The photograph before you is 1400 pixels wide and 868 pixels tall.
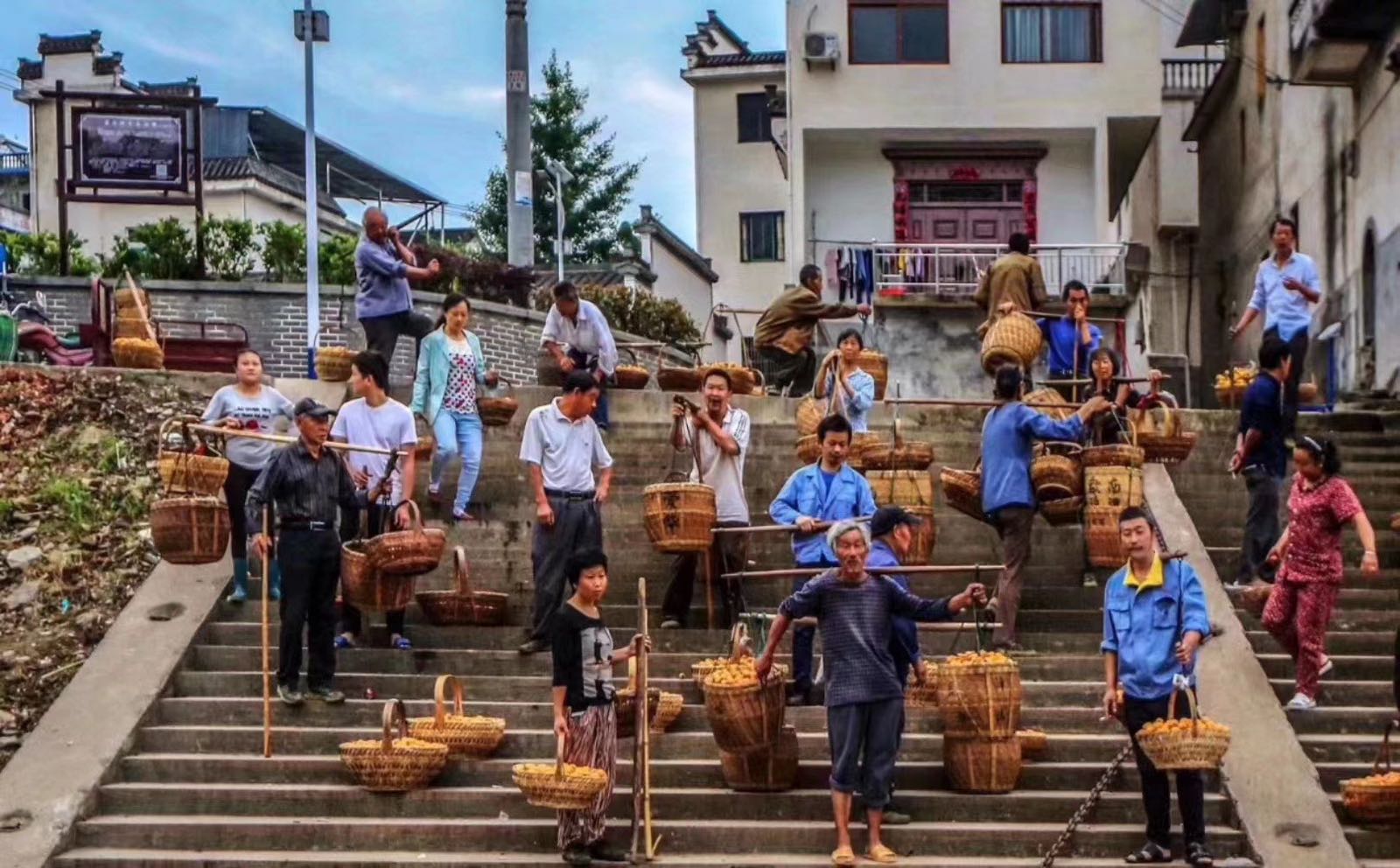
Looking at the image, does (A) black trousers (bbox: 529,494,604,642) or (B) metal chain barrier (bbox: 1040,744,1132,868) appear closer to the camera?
(B) metal chain barrier (bbox: 1040,744,1132,868)

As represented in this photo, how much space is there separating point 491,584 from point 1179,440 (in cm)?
498

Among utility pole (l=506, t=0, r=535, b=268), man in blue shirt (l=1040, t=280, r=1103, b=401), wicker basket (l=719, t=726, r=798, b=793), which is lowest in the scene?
wicker basket (l=719, t=726, r=798, b=793)

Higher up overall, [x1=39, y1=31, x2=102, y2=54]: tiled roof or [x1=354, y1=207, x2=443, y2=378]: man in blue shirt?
[x1=39, y1=31, x2=102, y2=54]: tiled roof

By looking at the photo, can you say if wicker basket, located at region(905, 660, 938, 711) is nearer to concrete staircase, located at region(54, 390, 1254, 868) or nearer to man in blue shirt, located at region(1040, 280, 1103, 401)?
concrete staircase, located at region(54, 390, 1254, 868)

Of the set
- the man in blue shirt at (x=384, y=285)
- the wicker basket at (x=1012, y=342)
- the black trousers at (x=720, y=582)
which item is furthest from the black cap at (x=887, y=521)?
the wicker basket at (x=1012, y=342)

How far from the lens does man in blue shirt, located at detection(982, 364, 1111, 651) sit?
532 inches

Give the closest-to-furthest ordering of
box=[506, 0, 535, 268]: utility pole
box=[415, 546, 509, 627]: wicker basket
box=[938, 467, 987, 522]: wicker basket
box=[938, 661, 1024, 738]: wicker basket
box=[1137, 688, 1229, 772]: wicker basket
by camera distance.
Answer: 1. box=[1137, 688, 1229, 772]: wicker basket
2. box=[938, 661, 1024, 738]: wicker basket
3. box=[415, 546, 509, 627]: wicker basket
4. box=[938, 467, 987, 522]: wicker basket
5. box=[506, 0, 535, 268]: utility pole

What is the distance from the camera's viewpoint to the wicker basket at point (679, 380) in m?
19.0

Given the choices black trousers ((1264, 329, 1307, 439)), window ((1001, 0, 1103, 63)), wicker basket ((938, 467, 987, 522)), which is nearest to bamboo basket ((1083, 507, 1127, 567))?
wicker basket ((938, 467, 987, 522))

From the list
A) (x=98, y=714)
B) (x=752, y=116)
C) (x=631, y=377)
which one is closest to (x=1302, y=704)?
(x=98, y=714)

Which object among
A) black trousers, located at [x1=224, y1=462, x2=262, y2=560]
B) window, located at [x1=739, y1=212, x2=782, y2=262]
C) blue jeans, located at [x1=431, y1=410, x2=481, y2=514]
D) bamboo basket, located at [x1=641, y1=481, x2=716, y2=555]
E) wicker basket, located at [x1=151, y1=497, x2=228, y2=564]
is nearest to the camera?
wicker basket, located at [x1=151, y1=497, x2=228, y2=564]

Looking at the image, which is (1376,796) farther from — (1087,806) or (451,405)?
(451,405)

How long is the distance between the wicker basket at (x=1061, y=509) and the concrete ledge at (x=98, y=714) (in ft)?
16.8

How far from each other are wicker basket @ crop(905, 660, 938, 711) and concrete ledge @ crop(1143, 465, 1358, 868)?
1.44 meters
